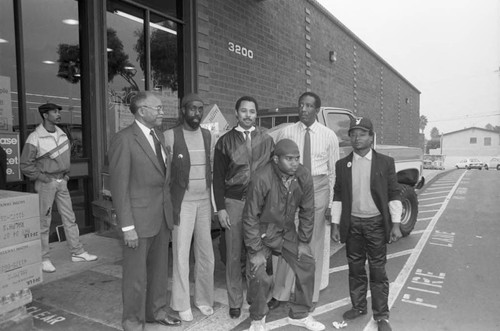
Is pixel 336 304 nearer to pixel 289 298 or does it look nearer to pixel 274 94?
pixel 289 298

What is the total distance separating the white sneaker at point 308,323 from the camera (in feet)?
11.5

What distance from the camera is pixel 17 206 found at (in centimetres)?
332

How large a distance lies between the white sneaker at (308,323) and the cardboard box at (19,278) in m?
2.19

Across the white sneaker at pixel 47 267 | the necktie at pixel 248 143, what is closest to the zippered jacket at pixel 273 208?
the necktie at pixel 248 143

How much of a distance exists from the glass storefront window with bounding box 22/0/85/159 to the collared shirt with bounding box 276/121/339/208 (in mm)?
3977

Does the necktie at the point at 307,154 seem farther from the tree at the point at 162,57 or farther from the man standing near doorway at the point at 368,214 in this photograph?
the tree at the point at 162,57

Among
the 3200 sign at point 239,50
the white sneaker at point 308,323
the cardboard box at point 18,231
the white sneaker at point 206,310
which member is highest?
the 3200 sign at point 239,50

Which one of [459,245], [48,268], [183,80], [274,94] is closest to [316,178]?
[48,268]

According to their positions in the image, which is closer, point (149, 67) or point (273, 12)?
point (149, 67)

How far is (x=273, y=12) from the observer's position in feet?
37.6

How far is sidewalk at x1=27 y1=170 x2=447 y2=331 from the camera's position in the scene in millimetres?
3549

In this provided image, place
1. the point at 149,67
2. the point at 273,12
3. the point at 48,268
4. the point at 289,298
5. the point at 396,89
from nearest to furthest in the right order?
1. the point at 289,298
2. the point at 48,268
3. the point at 149,67
4. the point at 273,12
5. the point at 396,89

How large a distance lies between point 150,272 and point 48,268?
2005 millimetres

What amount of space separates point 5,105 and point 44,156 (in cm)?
137
